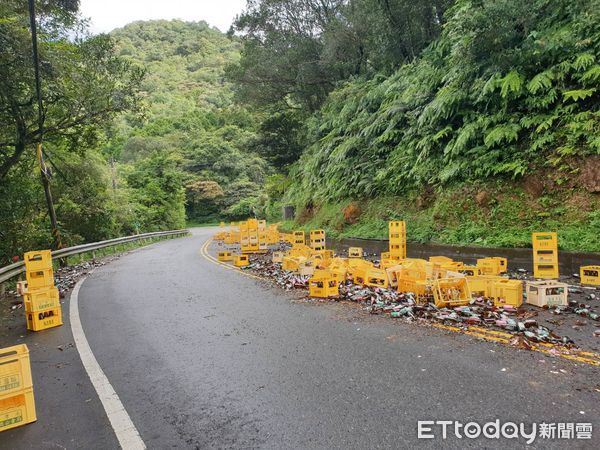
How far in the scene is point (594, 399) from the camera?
3561 mm

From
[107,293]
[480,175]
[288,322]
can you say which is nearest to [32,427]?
[288,322]

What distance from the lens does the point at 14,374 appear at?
3688 mm

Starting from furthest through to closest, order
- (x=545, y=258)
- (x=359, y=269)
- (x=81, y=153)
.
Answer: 1. (x=81, y=153)
2. (x=359, y=269)
3. (x=545, y=258)

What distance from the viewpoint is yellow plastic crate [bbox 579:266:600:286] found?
25.8ft

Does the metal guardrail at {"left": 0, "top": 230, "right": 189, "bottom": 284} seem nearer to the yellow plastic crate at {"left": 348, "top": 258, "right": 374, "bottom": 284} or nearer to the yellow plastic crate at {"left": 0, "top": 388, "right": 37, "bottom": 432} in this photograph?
the yellow plastic crate at {"left": 0, "top": 388, "right": 37, "bottom": 432}

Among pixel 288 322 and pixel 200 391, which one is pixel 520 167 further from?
pixel 200 391

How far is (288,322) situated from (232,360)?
165cm

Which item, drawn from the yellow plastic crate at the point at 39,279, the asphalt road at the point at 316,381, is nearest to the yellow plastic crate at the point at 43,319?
the yellow plastic crate at the point at 39,279

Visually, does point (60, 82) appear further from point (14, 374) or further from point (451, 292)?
point (451, 292)

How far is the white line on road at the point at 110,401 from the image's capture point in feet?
10.8

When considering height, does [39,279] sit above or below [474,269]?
above

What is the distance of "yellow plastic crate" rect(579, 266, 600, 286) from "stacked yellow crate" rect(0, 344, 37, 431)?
31.1ft

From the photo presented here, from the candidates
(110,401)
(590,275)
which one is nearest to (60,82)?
(110,401)

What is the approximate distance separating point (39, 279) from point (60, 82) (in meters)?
9.06
